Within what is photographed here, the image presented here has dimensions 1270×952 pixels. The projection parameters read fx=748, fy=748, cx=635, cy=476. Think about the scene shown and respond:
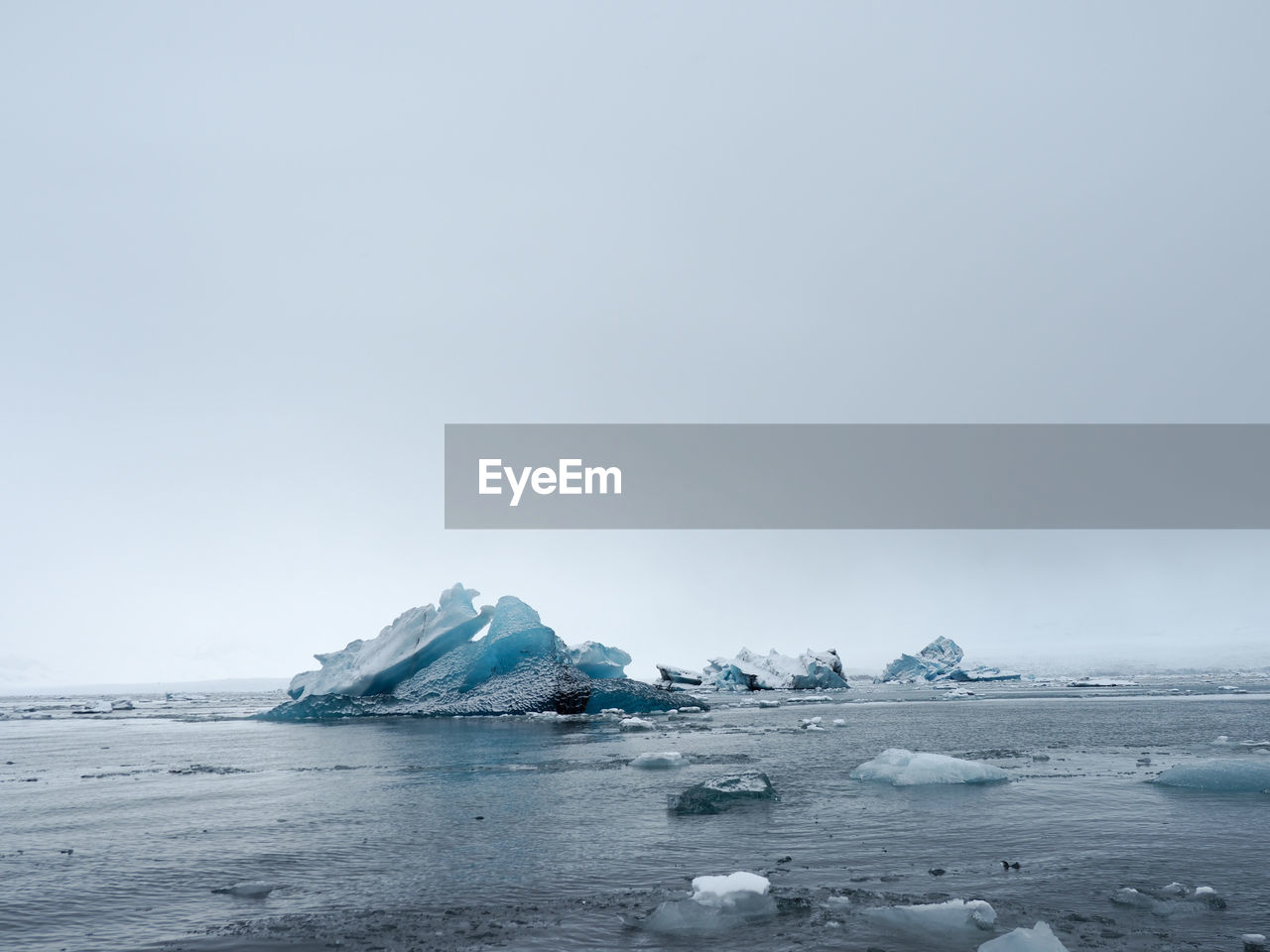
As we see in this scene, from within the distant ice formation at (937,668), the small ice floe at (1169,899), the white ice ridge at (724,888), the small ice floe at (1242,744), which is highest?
the white ice ridge at (724,888)

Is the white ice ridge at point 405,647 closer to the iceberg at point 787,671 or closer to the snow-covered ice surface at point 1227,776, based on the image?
the snow-covered ice surface at point 1227,776

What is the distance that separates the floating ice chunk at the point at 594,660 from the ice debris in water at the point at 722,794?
30705mm

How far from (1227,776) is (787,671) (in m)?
62.0

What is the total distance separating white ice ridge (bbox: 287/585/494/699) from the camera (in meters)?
38.8

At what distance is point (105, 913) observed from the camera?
28.0ft

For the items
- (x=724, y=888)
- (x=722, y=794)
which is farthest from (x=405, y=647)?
(x=724, y=888)

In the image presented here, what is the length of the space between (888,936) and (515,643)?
3287 cm

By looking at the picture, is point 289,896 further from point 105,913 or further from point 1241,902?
point 1241,902

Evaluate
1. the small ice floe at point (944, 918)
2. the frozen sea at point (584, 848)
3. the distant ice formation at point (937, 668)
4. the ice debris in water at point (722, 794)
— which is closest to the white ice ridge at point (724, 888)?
the frozen sea at point (584, 848)

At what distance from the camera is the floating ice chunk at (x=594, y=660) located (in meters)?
45.7

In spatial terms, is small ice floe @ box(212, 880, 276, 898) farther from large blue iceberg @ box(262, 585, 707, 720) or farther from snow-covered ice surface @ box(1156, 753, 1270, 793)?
large blue iceberg @ box(262, 585, 707, 720)

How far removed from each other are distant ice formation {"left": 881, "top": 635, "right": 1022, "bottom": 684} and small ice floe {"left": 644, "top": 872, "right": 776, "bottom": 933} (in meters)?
86.5

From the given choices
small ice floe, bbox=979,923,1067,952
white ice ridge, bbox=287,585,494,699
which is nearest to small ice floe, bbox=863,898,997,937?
small ice floe, bbox=979,923,1067,952

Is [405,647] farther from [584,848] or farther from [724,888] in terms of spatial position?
[724,888]
